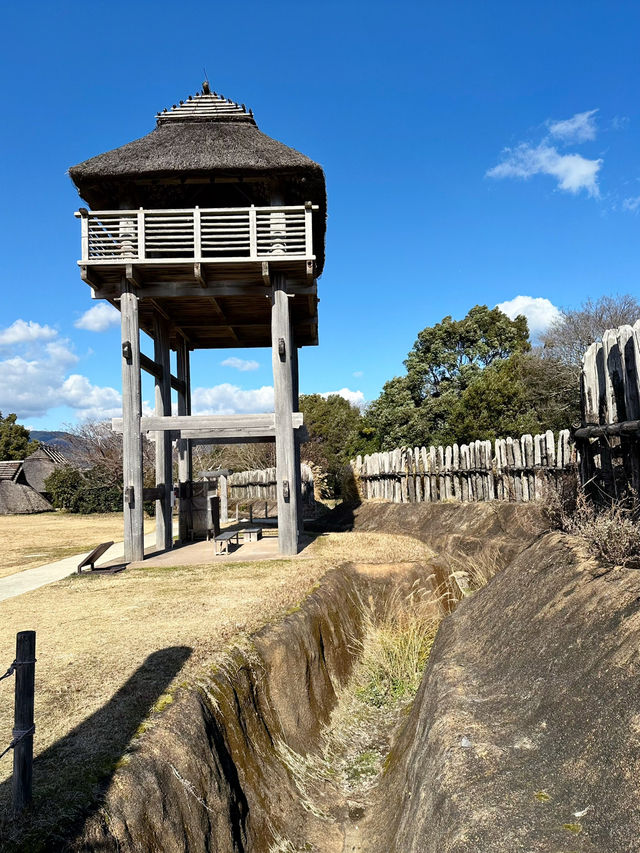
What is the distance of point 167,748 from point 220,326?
13707mm

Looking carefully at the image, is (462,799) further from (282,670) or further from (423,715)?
(282,670)

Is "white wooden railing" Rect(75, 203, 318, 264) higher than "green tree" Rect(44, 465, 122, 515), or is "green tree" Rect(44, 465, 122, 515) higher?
"white wooden railing" Rect(75, 203, 318, 264)

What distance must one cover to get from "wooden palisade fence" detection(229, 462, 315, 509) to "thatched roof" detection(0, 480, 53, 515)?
12000 millimetres

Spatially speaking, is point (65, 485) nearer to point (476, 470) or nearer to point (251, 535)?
point (251, 535)

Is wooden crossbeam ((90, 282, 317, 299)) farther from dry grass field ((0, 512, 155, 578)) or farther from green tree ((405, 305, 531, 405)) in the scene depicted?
green tree ((405, 305, 531, 405))

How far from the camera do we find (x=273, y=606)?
7.40 metres

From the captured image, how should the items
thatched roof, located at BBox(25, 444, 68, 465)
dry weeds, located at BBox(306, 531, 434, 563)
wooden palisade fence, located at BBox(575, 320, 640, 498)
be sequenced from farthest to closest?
thatched roof, located at BBox(25, 444, 68, 465), dry weeds, located at BBox(306, 531, 434, 563), wooden palisade fence, located at BBox(575, 320, 640, 498)

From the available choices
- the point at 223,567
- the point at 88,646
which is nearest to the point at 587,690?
the point at 88,646

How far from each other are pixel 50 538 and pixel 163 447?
8.38m

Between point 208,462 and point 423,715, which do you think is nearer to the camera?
point 423,715

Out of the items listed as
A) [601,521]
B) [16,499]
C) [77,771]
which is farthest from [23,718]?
[16,499]

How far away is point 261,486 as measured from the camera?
29.5 m

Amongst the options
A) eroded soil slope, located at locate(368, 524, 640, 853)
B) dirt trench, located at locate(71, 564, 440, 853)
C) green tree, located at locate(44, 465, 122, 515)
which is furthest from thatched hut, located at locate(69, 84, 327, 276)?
green tree, located at locate(44, 465, 122, 515)

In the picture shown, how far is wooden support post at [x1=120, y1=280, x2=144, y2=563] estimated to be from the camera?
1188 centimetres
